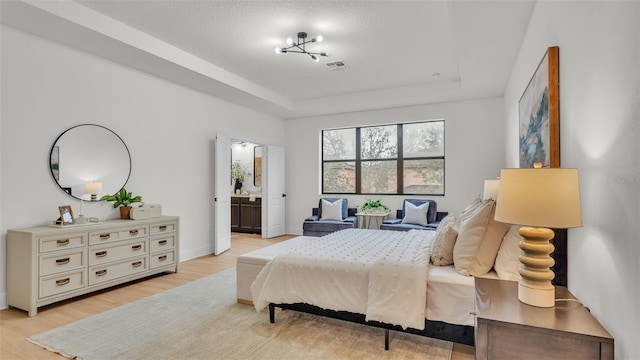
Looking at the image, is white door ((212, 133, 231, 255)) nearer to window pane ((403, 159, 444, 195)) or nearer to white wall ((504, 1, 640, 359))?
window pane ((403, 159, 444, 195))

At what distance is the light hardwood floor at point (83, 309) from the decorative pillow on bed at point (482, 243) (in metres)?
0.64

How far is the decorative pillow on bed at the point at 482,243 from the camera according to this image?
2197 millimetres

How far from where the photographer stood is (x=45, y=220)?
339 centimetres

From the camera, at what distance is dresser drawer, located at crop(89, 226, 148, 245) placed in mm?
3412

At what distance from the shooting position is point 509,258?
82.3 inches

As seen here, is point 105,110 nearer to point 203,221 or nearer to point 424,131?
point 203,221

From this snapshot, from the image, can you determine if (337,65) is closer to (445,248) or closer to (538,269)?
(445,248)

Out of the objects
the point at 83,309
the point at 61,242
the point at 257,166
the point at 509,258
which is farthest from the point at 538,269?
the point at 257,166

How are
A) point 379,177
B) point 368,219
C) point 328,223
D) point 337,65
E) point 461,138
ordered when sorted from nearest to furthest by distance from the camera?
point 337,65, point 461,138, point 328,223, point 368,219, point 379,177

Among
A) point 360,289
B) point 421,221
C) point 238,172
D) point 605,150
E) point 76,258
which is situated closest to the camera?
point 605,150

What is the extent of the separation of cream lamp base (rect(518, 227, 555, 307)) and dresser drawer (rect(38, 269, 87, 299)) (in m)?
3.78

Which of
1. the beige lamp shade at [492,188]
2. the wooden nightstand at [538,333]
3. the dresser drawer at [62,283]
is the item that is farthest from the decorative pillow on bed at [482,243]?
the dresser drawer at [62,283]

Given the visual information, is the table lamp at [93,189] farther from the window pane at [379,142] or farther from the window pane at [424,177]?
the window pane at [424,177]

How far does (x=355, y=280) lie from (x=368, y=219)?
4.32 metres
